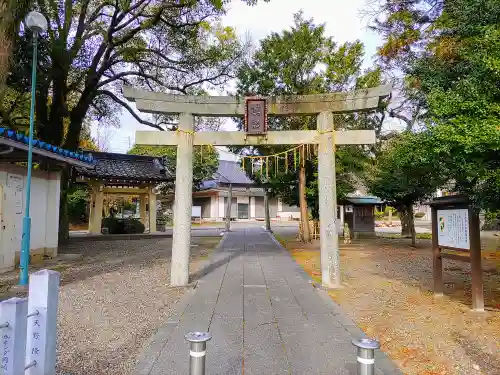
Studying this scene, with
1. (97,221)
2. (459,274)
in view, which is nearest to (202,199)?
(97,221)

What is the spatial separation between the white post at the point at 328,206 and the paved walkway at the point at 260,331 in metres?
0.57

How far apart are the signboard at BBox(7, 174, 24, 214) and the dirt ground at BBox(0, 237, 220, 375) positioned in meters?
1.82

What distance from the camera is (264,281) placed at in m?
8.66

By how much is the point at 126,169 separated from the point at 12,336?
19.8 m

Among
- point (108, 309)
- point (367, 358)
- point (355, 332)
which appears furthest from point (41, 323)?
point (355, 332)

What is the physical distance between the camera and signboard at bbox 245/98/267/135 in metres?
8.18

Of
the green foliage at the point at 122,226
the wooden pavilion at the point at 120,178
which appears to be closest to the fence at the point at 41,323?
the wooden pavilion at the point at 120,178

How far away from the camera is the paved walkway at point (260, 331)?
154 inches

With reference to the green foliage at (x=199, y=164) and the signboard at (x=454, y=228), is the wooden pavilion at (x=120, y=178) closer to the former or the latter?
the green foliage at (x=199, y=164)

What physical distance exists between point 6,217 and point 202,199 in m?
35.1

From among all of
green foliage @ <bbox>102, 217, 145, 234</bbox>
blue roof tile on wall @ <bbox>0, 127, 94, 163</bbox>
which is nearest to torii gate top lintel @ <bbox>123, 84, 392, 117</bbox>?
blue roof tile on wall @ <bbox>0, 127, 94, 163</bbox>

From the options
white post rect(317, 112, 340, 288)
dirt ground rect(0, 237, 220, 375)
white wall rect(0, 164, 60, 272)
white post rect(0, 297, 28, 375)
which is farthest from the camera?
white wall rect(0, 164, 60, 272)

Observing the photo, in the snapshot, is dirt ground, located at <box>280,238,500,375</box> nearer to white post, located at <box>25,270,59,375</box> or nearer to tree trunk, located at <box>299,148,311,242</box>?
white post, located at <box>25,270,59,375</box>

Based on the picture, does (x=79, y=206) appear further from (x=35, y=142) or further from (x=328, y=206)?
(x=328, y=206)
